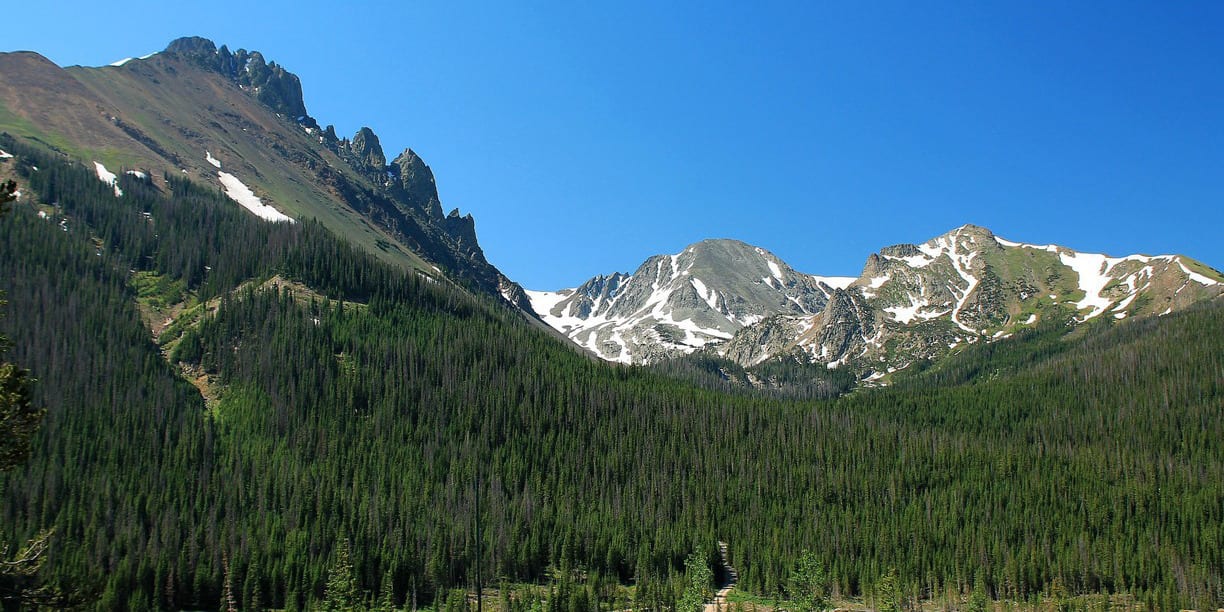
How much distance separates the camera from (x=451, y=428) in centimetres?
18412

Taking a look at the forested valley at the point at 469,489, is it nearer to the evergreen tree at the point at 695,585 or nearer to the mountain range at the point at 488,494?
the mountain range at the point at 488,494

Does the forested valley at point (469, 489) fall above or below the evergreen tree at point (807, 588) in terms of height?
above

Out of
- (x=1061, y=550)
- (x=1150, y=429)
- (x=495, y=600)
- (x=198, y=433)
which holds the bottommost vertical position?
(x=495, y=600)

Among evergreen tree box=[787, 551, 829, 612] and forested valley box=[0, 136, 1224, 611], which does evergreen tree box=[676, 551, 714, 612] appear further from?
evergreen tree box=[787, 551, 829, 612]

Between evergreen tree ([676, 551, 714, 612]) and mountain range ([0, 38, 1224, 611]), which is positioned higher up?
mountain range ([0, 38, 1224, 611])

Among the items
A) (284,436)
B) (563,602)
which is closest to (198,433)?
(284,436)

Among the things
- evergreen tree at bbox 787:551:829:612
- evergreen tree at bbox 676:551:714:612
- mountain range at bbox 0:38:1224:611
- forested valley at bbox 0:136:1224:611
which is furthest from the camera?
forested valley at bbox 0:136:1224:611

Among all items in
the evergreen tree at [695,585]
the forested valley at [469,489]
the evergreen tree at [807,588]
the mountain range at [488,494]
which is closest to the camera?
the evergreen tree at [807,588]

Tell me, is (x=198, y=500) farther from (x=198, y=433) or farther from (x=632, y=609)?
(x=632, y=609)

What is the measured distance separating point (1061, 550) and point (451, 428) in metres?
119

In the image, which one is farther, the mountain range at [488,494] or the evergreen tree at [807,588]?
the mountain range at [488,494]

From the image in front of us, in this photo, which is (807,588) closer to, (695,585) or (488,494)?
(695,585)

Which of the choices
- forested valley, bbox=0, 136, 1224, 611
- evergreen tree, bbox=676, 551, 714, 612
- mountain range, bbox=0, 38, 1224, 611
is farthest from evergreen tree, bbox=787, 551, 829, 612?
forested valley, bbox=0, 136, 1224, 611

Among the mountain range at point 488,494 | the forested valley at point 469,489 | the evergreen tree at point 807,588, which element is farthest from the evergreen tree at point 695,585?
the evergreen tree at point 807,588
